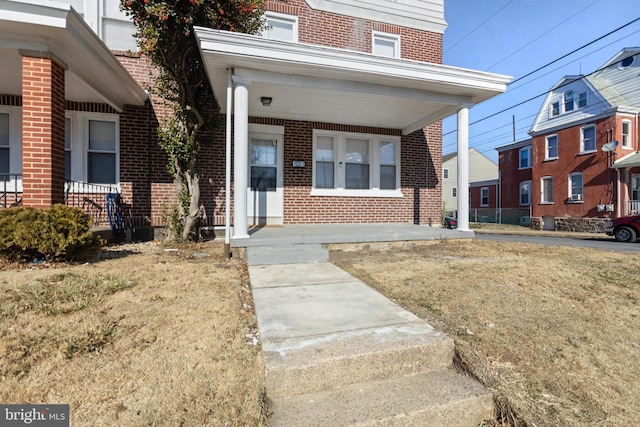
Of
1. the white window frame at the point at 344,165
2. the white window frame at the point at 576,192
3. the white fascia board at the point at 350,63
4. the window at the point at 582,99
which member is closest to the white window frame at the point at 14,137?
the white fascia board at the point at 350,63

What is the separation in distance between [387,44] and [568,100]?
15025mm

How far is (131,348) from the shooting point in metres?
2.05

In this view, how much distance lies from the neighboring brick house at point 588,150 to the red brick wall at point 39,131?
17662 mm

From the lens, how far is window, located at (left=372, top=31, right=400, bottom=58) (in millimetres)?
8828

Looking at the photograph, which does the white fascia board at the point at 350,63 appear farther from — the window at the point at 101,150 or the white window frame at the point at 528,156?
the white window frame at the point at 528,156

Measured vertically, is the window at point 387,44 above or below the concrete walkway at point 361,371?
above

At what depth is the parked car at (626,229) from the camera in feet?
34.4

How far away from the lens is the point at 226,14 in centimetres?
564

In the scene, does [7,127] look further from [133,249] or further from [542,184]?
[542,184]

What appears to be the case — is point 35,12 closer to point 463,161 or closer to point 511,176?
point 463,161

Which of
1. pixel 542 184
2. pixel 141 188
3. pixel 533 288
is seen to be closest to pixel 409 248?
pixel 533 288

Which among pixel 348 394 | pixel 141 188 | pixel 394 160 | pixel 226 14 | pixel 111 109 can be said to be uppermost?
pixel 226 14

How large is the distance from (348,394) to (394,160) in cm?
750

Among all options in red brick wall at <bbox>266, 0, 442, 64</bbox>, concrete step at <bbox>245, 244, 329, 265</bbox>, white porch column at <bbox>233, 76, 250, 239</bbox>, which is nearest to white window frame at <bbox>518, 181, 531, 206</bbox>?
red brick wall at <bbox>266, 0, 442, 64</bbox>
